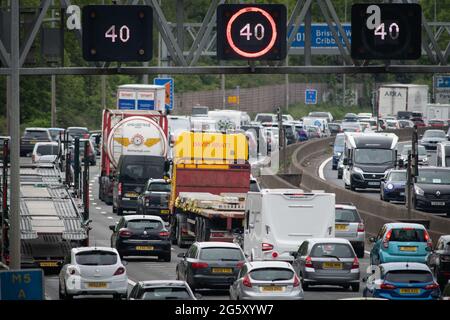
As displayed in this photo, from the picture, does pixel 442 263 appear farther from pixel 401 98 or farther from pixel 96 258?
pixel 401 98

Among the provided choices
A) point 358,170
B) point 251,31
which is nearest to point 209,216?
point 251,31

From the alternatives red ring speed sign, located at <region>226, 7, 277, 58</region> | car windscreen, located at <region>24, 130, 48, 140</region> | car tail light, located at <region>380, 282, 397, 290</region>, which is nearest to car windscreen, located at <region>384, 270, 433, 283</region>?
car tail light, located at <region>380, 282, 397, 290</region>

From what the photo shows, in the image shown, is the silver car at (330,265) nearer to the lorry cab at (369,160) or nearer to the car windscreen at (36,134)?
the lorry cab at (369,160)

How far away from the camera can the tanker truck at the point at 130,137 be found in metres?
62.8

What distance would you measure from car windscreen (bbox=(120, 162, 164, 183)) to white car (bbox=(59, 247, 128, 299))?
26.2 metres

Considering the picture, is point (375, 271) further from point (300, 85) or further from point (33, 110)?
point (300, 85)

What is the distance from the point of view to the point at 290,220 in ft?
134

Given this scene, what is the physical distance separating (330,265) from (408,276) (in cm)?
539

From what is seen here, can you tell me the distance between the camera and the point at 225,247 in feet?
120

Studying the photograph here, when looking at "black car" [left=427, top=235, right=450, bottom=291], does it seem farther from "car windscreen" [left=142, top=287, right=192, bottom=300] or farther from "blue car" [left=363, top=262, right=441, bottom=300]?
"car windscreen" [left=142, top=287, right=192, bottom=300]

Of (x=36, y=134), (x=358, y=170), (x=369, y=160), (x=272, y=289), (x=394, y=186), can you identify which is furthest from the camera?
(x=36, y=134)

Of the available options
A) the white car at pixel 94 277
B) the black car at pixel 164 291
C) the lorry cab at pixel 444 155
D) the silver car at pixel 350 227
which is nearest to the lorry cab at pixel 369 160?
the lorry cab at pixel 444 155

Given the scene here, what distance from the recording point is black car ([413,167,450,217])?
5706 centimetres

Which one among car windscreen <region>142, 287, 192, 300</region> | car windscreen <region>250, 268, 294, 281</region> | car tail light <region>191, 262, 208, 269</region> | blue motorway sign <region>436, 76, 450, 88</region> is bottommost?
car tail light <region>191, 262, 208, 269</region>
